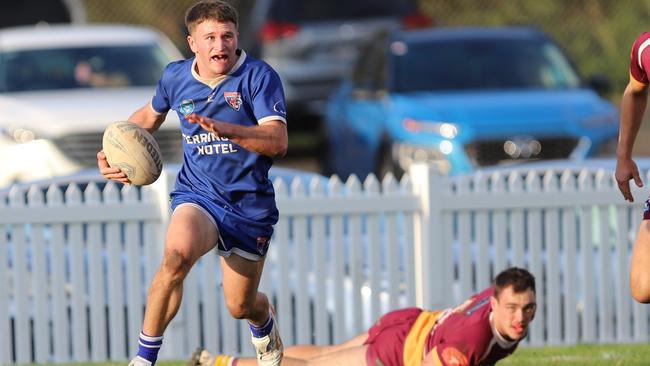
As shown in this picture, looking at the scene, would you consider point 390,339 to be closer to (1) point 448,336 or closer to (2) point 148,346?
(1) point 448,336

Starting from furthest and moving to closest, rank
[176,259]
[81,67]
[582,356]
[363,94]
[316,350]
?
[363,94], [81,67], [582,356], [316,350], [176,259]

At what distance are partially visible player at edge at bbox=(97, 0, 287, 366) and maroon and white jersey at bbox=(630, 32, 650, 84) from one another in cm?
161

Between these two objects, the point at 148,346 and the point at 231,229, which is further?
the point at 231,229

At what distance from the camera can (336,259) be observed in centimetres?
1038

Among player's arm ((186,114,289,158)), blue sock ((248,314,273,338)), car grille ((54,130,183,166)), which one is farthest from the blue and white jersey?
car grille ((54,130,183,166))

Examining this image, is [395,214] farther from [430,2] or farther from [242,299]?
[430,2]

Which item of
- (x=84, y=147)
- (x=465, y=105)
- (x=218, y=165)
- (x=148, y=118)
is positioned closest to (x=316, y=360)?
(x=218, y=165)

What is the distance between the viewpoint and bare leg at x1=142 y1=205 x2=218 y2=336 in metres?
6.99

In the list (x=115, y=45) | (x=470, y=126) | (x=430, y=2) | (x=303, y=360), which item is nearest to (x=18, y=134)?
(x=115, y=45)

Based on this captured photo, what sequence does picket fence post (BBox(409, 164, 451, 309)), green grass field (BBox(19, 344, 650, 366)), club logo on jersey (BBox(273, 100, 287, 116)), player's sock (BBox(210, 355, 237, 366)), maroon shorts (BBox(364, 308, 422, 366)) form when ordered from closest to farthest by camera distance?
club logo on jersey (BBox(273, 100, 287, 116)), maroon shorts (BBox(364, 308, 422, 366)), player's sock (BBox(210, 355, 237, 366)), green grass field (BBox(19, 344, 650, 366)), picket fence post (BBox(409, 164, 451, 309))

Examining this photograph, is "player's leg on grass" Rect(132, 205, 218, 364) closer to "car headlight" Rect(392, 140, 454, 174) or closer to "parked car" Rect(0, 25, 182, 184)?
"parked car" Rect(0, 25, 182, 184)

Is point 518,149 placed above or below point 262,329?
above

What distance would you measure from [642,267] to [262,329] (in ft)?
6.09

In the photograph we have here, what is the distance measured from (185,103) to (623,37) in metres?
19.0
